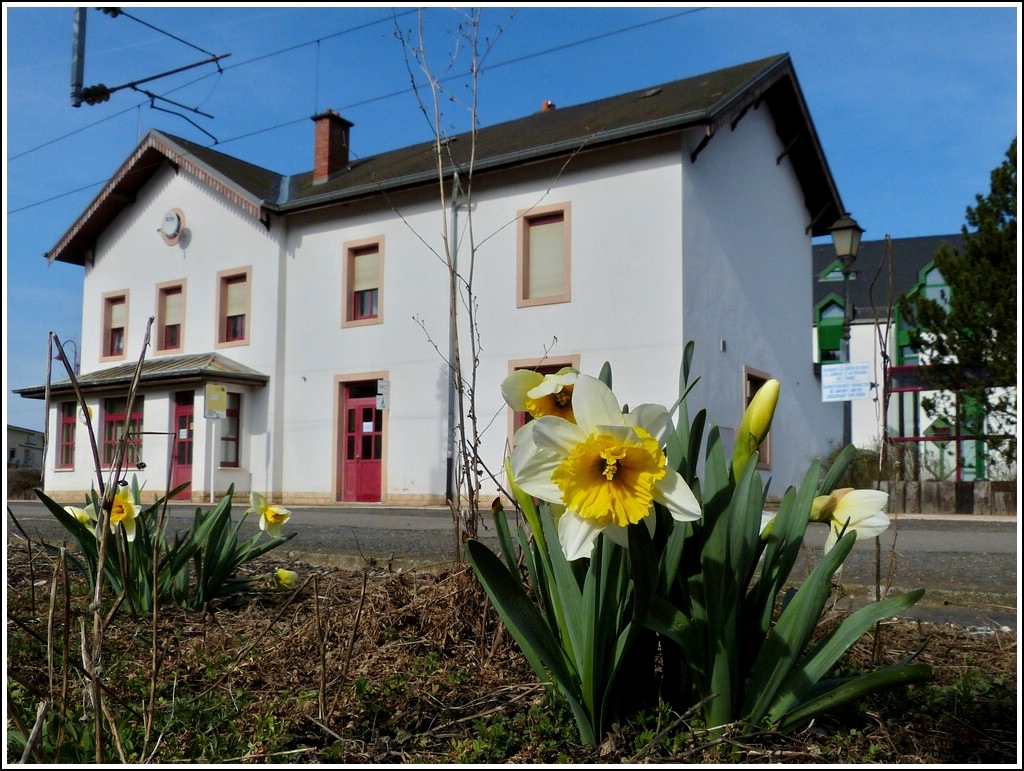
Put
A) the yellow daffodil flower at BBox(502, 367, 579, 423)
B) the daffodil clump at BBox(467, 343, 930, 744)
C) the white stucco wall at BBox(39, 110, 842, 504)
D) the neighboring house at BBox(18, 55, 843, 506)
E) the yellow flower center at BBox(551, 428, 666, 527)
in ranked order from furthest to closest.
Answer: the neighboring house at BBox(18, 55, 843, 506)
the white stucco wall at BBox(39, 110, 842, 504)
the yellow daffodil flower at BBox(502, 367, 579, 423)
the daffodil clump at BBox(467, 343, 930, 744)
the yellow flower center at BBox(551, 428, 666, 527)

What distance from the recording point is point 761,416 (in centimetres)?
175

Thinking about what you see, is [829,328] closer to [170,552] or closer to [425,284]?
[425,284]

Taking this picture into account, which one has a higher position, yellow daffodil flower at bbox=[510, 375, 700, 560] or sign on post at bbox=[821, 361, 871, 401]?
sign on post at bbox=[821, 361, 871, 401]

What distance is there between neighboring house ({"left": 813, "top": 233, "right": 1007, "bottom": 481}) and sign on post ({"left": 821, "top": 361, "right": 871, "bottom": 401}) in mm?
3297

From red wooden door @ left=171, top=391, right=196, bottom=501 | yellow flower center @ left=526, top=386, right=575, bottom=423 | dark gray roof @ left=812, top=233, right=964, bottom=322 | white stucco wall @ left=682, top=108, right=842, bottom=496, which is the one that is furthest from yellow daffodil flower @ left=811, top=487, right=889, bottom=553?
dark gray roof @ left=812, top=233, right=964, bottom=322

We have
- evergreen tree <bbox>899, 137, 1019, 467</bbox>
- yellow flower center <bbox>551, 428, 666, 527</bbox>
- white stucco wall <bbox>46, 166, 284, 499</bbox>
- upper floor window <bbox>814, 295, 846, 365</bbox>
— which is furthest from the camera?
upper floor window <bbox>814, 295, 846, 365</bbox>

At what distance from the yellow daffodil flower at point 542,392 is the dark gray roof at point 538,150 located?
12839mm

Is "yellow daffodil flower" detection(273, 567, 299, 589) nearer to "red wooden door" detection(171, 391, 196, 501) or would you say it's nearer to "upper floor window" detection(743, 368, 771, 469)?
"upper floor window" detection(743, 368, 771, 469)

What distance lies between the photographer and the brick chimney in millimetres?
20859

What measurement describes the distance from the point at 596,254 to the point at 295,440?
7.56 metres

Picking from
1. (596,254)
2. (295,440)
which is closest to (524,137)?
(596,254)

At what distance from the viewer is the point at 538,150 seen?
15461 millimetres

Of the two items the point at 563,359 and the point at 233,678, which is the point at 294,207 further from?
the point at 233,678

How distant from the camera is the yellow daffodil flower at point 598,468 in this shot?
1.46 meters
